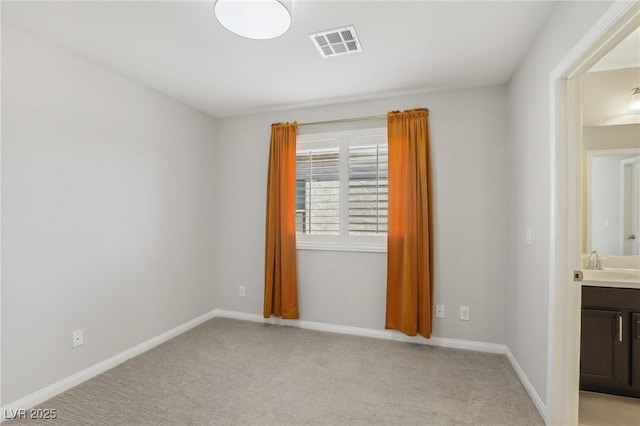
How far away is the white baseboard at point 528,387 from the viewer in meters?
1.95

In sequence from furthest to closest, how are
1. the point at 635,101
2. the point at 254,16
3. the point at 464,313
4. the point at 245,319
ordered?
the point at 245,319, the point at 464,313, the point at 635,101, the point at 254,16

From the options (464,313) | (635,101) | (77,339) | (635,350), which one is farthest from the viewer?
(464,313)

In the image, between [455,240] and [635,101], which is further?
[455,240]

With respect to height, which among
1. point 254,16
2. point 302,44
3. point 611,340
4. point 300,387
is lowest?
point 300,387

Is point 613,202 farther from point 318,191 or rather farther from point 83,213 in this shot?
point 83,213

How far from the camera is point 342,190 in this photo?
11.2 ft

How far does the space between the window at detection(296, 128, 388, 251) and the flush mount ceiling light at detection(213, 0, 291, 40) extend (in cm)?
171

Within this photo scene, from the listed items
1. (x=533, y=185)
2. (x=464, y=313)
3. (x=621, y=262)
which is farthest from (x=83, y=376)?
(x=621, y=262)

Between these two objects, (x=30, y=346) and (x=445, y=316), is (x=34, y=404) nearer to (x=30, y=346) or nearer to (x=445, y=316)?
(x=30, y=346)

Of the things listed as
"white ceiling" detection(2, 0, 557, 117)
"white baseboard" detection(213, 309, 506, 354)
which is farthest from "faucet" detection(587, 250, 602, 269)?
"white ceiling" detection(2, 0, 557, 117)

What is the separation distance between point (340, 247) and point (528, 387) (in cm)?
195

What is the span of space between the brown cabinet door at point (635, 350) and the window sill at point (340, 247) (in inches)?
74.5

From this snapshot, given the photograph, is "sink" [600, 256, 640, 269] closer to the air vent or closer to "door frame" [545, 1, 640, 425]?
"door frame" [545, 1, 640, 425]

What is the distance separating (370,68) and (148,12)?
1666 mm
